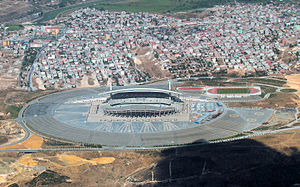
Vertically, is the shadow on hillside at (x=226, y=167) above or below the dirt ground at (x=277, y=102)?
below

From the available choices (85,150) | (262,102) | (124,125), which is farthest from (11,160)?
(262,102)

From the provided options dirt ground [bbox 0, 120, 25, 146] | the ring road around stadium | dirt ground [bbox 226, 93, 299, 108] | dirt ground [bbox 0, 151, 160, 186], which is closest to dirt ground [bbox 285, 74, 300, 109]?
dirt ground [bbox 226, 93, 299, 108]

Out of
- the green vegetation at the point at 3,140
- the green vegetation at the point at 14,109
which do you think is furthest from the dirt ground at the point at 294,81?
the green vegetation at the point at 3,140

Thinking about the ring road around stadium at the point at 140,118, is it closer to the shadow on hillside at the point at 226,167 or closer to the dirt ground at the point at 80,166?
the dirt ground at the point at 80,166

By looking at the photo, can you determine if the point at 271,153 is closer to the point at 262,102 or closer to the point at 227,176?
the point at 227,176

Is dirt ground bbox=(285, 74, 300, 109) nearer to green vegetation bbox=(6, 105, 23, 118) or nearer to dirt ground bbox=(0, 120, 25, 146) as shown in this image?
dirt ground bbox=(0, 120, 25, 146)

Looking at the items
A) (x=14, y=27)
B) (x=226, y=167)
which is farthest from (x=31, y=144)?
(x=14, y=27)

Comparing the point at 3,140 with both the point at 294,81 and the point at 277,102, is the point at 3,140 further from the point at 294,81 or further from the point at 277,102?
the point at 294,81
